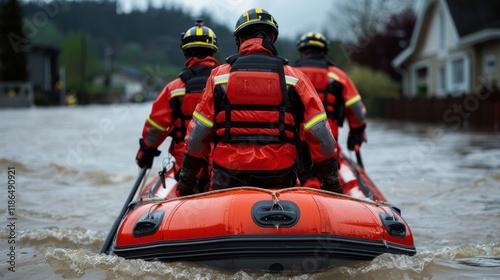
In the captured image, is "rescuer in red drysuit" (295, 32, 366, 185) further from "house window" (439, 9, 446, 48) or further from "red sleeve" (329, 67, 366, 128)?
"house window" (439, 9, 446, 48)

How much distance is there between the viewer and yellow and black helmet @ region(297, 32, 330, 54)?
823cm

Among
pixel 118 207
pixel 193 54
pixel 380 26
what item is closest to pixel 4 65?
pixel 380 26

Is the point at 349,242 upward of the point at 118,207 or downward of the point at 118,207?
upward

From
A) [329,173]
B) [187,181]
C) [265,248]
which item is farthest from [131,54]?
[265,248]

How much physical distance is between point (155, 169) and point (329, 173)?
834 cm

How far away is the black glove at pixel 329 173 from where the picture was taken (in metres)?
5.58

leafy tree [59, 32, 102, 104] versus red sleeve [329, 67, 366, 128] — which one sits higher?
red sleeve [329, 67, 366, 128]

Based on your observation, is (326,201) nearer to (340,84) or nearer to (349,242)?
(349,242)

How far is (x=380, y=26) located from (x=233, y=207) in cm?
4504

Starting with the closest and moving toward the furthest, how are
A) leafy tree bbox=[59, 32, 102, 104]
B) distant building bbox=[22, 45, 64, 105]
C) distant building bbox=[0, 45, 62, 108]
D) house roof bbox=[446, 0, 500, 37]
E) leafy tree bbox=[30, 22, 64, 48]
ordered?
house roof bbox=[446, 0, 500, 37], distant building bbox=[0, 45, 62, 108], distant building bbox=[22, 45, 64, 105], leafy tree bbox=[59, 32, 102, 104], leafy tree bbox=[30, 22, 64, 48]

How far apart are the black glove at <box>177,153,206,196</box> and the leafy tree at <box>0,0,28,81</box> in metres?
45.1

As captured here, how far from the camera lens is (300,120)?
17.9 ft

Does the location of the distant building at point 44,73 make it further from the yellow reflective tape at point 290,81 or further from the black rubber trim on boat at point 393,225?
the black rubber trim on boat at point 393,225

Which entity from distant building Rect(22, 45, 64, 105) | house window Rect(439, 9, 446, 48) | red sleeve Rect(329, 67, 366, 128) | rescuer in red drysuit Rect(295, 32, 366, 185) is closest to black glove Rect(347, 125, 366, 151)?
rescuer in red drysuit Rect(295, 32, 366, 185)
